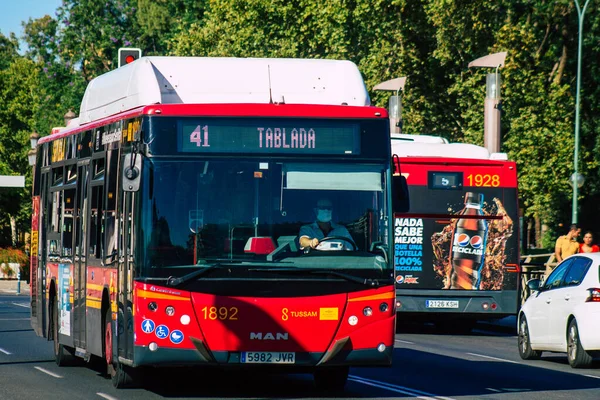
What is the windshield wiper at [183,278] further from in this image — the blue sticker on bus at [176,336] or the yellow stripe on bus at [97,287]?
the yellow stripe on bus at [97,287]

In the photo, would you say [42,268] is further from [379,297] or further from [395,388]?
[379,297]

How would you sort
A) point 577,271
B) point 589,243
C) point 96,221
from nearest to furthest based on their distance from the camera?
1. point 96,221
2. point 577,271
3. point 589,243

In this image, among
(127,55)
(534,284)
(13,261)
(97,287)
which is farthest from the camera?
(13,261)

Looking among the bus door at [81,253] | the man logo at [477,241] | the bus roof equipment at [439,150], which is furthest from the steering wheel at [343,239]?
the man logo at [477,241]

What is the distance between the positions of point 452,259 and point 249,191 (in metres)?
11.8

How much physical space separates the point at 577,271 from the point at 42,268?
269 inches

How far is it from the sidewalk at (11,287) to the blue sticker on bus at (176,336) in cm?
3159

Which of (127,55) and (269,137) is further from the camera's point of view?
(127,55)

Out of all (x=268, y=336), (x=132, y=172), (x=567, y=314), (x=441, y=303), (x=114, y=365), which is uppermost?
(x=132, y=172)

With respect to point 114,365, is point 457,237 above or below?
above

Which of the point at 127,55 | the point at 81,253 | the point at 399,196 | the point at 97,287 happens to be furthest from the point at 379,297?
the point at 127,55

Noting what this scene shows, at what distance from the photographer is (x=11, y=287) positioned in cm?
4575

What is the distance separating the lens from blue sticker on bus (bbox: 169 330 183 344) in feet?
39.0

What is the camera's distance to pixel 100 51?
7444 centimetres
